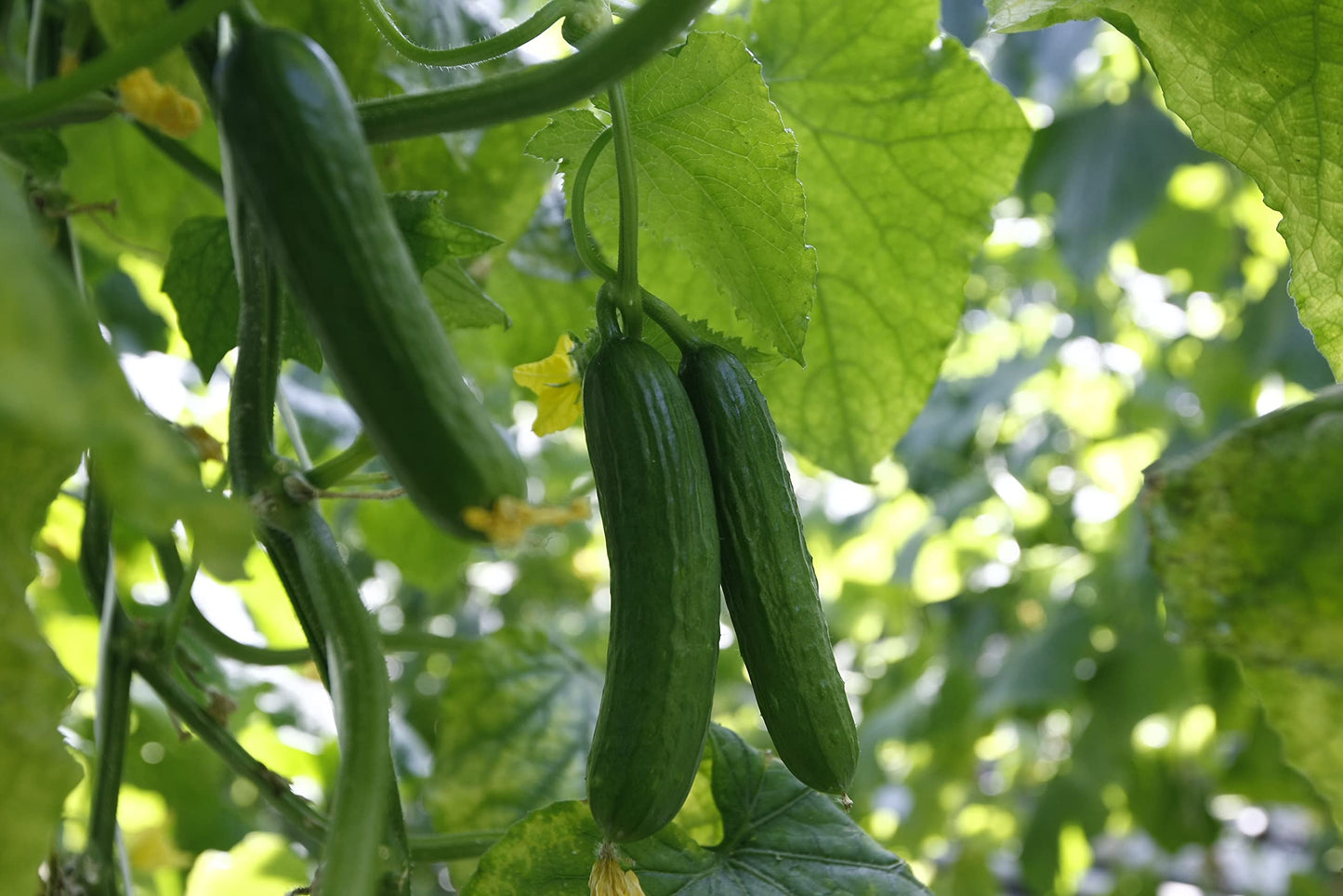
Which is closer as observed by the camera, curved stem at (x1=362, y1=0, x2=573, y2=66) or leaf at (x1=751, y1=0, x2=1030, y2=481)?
curved stem at (x1=362, y1=0, x2=573, y2=66)

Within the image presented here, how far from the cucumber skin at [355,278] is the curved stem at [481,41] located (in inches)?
6.3

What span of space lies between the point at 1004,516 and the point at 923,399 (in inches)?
93.2

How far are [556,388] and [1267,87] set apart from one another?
0.43 m

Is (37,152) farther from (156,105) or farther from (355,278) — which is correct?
(355,278)

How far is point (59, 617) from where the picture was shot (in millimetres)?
1411

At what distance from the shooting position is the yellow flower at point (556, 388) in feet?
2.15

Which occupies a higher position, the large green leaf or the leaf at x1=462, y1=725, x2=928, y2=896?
the large green leaf

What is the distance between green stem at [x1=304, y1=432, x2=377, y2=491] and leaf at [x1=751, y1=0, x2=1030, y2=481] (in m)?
0.38

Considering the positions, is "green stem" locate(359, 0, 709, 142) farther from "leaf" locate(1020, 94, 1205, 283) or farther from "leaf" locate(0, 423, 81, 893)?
"leaf" locate(1020, 94, 1205, 283)

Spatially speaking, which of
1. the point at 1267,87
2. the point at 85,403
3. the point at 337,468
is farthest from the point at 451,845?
the point at 1267,87

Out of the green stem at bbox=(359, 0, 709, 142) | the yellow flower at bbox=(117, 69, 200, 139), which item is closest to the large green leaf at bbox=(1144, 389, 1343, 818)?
the green stem at bbox=(359, 0, 709, 142)

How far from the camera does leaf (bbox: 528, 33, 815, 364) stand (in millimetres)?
610

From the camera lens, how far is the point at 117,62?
0.42 metres

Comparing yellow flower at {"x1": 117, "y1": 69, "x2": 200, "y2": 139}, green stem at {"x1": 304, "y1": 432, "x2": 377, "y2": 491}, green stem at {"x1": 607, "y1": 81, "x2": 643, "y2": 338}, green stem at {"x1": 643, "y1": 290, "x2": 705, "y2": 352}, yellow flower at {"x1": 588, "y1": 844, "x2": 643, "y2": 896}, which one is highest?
yellow flower at {"x1": 117, "y1": 69, "x2": 200, "y2": 139}
